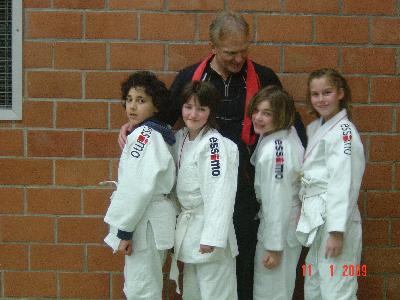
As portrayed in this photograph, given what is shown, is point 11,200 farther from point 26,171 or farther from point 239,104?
point 239,104

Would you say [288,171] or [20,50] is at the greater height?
[20,50]

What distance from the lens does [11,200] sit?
12.1 feet

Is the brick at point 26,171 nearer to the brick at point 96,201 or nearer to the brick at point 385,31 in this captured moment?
the brick at point 96,201

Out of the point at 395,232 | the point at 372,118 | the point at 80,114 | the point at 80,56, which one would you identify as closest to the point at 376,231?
the point at 395,232

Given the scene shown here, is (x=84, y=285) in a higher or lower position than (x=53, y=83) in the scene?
lower

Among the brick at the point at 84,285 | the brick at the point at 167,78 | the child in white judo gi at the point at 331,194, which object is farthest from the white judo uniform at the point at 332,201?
the brick at the point at 84,285

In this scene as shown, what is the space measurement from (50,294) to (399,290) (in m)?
2.06

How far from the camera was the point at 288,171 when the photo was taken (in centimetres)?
315

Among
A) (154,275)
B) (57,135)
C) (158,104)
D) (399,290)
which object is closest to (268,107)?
(158,104)

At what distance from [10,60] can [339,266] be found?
213cm

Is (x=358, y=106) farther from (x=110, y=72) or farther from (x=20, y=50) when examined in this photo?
(x=20, y=50)

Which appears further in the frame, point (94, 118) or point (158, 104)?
point (94, 118)

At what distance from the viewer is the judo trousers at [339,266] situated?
308 cm

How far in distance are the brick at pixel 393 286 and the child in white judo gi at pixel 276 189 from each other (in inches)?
33.9
